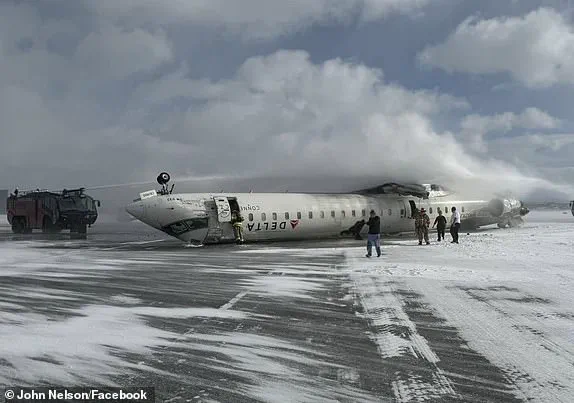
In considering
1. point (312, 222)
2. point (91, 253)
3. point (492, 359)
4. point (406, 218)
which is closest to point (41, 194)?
point (91, 253)

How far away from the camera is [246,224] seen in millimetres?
25141

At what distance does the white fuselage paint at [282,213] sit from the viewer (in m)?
23.9

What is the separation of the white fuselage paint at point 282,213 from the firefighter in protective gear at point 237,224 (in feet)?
0.92

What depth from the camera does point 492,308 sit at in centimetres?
889

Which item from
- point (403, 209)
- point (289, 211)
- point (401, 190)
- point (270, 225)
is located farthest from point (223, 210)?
point (403, 209)

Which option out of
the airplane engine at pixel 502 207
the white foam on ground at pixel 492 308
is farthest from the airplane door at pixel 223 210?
the airplane engine at pixel 502 207

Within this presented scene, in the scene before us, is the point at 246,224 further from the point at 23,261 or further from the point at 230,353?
the point at 230,353

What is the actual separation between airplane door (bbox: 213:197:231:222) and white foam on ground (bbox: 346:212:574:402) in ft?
28.4

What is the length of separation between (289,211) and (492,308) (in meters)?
17.8

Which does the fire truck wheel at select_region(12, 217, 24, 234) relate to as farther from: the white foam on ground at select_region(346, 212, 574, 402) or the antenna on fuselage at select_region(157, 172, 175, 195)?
the white foam on ground at select_region(346, 212, 574, 402)

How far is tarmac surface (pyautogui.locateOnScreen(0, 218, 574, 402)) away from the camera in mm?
5113

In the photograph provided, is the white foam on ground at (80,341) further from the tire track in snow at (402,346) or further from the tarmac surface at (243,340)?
the tire track in snow at (402,346)

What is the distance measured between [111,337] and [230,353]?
2.01 meters

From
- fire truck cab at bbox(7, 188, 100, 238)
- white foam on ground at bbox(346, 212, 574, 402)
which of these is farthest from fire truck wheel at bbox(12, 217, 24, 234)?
white foam on ground at bbox(346, 212, 574, 402)
